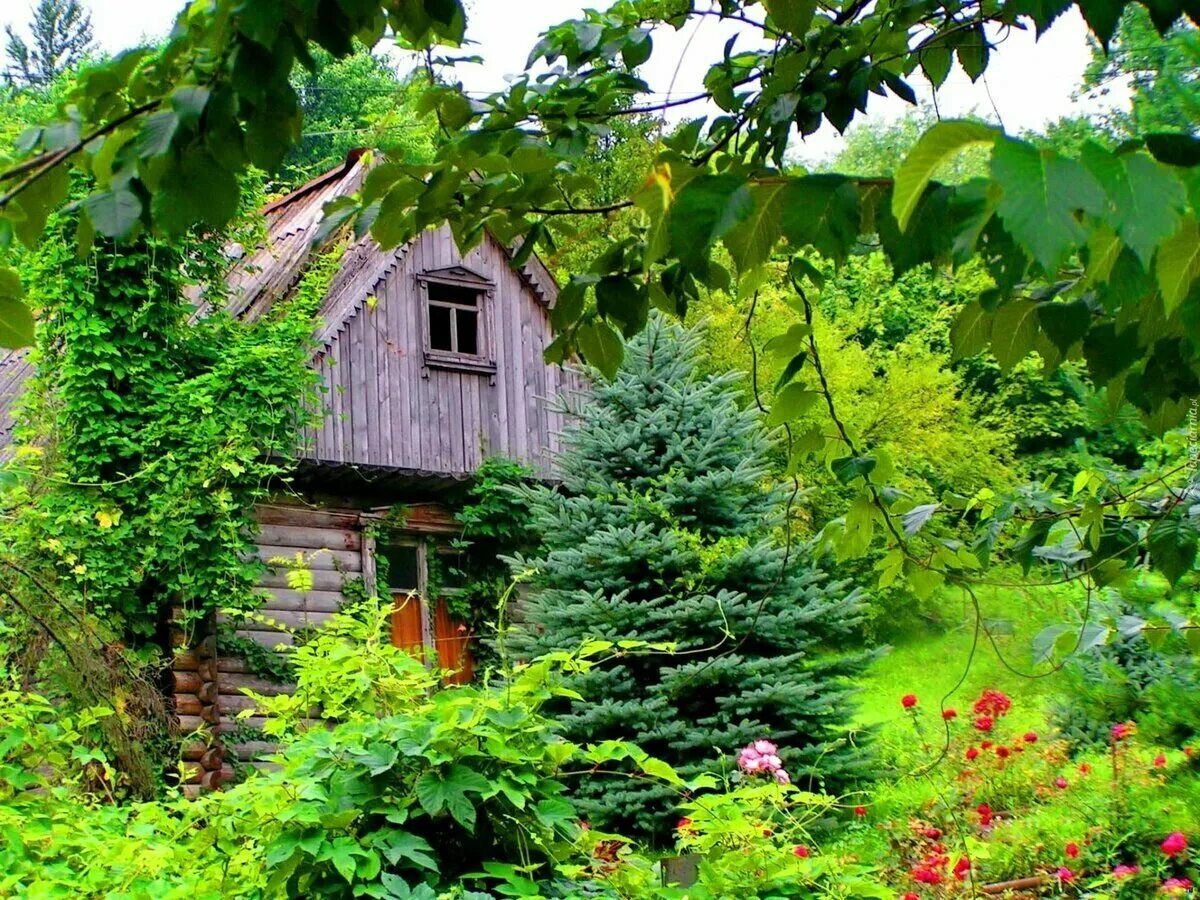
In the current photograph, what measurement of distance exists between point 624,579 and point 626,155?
12.6 metres

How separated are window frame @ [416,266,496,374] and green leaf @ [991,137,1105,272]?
11931 mm

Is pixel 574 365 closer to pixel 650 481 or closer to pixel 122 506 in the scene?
pixel 650 481

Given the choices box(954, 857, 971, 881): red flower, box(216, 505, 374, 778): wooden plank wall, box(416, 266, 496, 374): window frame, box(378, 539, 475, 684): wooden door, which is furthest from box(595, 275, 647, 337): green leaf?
box(416, 266, 496, 374): window frame

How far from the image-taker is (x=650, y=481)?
33.3ft

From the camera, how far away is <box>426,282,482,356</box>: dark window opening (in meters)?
13.2

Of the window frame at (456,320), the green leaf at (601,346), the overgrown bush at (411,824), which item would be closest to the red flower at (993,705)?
the overgrown bush at (411,824)

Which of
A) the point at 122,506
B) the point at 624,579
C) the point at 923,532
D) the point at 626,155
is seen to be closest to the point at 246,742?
the point at 122,506

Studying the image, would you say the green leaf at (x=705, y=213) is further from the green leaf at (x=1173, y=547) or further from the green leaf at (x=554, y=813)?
the green leaf at (x=554, y=813)

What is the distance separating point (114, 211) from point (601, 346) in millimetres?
1059

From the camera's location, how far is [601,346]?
7.45 ft

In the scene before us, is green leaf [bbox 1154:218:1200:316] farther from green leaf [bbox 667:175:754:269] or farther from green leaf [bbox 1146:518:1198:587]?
green leaf [bbox 1146:518:1198:587]

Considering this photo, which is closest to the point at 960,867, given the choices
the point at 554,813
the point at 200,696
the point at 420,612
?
the point at 554,813

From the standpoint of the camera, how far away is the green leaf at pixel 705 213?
135cm

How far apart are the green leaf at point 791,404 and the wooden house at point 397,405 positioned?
9116mm
